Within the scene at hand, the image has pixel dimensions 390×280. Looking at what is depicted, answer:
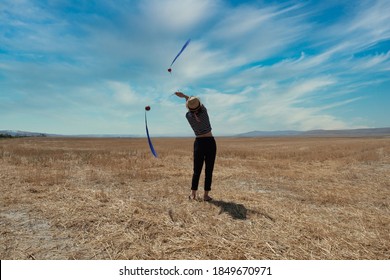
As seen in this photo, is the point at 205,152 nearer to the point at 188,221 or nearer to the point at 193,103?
the point at 193,103

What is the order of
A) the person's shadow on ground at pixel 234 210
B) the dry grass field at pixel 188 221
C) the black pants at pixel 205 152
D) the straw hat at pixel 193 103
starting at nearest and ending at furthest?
the dry grass field at pixel 188 221, the person's shadow on ground at pixel 234 210, the straw hat at pixel 193 103, the black pants at pixel 205 152

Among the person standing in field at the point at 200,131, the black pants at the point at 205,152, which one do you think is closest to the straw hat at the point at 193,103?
the person standing in field at the point at 200,131

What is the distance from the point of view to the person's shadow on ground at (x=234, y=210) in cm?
559

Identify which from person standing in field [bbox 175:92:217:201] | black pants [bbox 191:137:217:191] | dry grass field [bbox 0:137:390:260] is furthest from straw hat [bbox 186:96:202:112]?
dry grass field [bbox 0:137:390:260]

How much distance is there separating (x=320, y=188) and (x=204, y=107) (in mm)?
4888

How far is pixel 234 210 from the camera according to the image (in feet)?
19.6

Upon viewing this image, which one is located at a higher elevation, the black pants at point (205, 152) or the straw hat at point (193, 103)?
the straw hat at point (193, 103)

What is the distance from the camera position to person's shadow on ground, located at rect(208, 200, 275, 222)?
18.3ft

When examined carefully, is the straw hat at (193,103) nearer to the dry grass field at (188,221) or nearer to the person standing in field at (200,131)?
the person standing in field at (200,131)

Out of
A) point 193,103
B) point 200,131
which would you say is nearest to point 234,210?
point 200,131

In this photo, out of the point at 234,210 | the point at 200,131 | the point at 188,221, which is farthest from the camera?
the point at 200,131

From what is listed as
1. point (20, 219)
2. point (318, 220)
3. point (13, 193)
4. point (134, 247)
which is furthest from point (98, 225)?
point (318, 220)

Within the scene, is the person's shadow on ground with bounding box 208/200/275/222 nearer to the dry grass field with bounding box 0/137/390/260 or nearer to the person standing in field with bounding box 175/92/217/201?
the dry grass field with bounding box 0/137/390/260
